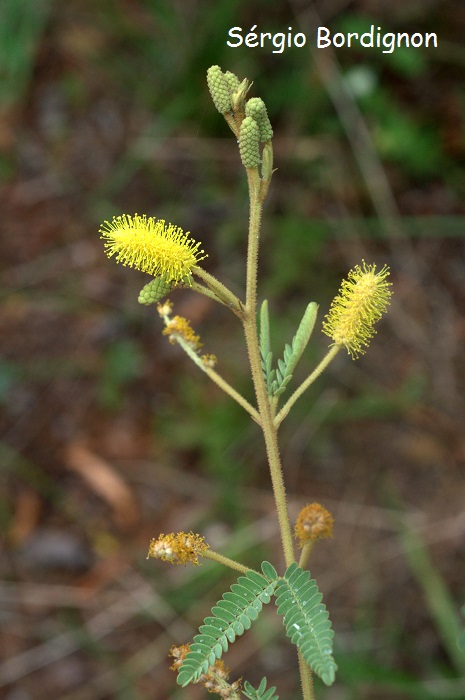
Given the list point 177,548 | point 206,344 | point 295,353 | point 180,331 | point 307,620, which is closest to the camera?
point 307,620

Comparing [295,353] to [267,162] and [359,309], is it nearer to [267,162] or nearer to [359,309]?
[359,309]

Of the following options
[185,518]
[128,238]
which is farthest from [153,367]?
[128,238]

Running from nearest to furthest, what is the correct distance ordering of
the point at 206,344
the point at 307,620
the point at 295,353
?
the point at 307,620
the point at 295,353
the point at 206,344

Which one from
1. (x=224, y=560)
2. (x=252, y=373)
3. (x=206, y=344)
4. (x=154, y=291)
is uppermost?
(x=206, y=344)

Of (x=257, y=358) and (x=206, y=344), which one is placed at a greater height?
(x=206, y=344)

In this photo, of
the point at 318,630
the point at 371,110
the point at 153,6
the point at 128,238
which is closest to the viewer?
the point at 318,630

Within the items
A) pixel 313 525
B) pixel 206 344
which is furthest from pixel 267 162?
pixel 206 344

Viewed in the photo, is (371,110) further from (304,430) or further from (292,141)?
(304,430)
